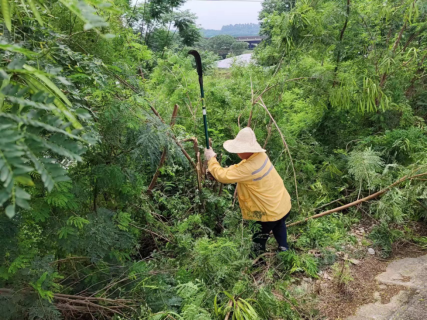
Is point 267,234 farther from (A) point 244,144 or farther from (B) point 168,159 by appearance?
(B) point 168,159

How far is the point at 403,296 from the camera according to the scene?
2.83 m

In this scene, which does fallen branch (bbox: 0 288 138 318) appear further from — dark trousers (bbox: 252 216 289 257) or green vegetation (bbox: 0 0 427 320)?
dark trousers (bbox: 252 216 289 257)

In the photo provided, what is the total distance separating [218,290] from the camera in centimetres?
242

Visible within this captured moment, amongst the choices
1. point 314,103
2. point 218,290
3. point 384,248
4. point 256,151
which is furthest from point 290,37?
point 218,290

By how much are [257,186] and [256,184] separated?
0.03 meters

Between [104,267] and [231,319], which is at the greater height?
[104,267]

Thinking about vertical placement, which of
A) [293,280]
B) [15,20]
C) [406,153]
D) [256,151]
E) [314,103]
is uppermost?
[15,20]

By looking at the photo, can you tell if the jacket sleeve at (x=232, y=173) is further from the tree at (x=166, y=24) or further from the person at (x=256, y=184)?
the tree at (x=166, y=24)

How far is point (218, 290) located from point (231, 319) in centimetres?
22

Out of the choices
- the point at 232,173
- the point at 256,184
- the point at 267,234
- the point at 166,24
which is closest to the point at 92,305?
the point at 232,173

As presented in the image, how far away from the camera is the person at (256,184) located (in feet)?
10.2

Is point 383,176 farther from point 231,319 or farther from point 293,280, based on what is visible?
point 231,319

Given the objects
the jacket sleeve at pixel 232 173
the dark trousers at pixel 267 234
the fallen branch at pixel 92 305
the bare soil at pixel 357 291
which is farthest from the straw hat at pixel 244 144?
the fallen branch at pixel 92 305

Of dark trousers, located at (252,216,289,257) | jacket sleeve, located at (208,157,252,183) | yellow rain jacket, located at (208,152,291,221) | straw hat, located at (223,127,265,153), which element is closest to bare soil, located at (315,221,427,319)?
dark trousers, located at (252,216,289,257)
